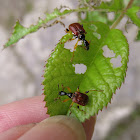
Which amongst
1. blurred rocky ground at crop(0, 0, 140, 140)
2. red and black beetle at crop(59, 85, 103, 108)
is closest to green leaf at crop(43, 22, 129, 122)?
red and black beetle at crop(59, 85, 103, 108)

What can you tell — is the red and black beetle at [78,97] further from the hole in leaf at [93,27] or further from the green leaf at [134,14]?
the green leaf at [134,14]

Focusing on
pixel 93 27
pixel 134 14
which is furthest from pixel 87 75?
pixel 134 14

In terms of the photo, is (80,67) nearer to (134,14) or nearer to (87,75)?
(87,75)

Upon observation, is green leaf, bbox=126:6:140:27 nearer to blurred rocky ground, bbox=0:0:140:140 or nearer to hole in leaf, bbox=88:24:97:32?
hole in leaf, bbox=88:24:97:32

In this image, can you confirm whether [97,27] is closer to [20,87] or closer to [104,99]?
[104,99]

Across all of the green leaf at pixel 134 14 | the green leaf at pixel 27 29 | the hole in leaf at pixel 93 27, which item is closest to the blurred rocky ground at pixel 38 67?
the green leaf at pixel 134 14

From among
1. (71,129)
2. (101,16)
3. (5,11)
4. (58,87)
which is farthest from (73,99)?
(5,11)
